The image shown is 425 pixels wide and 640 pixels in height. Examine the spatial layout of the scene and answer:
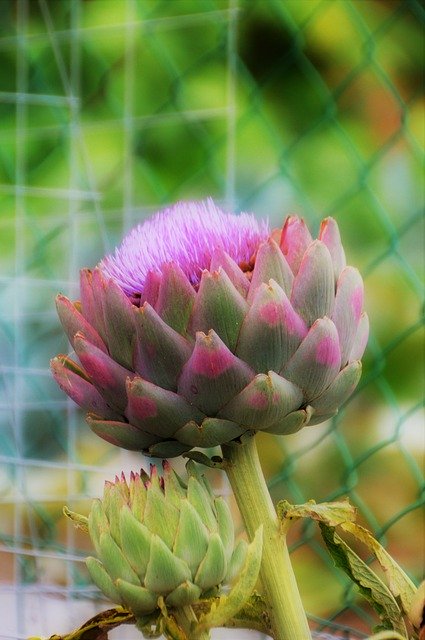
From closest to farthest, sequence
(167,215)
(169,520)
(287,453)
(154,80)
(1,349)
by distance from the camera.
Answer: (169,520), (167,215), (287,453), (1,349), (154,80)

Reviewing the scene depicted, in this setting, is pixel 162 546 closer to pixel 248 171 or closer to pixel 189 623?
pixel 189 623

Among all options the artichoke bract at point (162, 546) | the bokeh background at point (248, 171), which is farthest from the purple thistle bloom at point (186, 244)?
the bokeh background at point (248, 171)

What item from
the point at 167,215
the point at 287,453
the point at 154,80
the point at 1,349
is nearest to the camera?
the point at 167,215

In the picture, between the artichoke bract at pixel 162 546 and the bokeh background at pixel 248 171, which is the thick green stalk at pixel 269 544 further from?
the bokeh background at pixel 248 171

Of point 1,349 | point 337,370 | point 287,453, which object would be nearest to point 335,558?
point 337,370

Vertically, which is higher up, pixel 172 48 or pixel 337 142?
pixel 172 48

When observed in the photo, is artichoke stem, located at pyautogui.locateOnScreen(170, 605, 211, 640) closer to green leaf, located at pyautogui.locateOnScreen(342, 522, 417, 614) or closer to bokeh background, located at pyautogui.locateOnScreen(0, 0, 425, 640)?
green leaf, located at pyautogui.locateOnScreen(342, 522, 417, 614)

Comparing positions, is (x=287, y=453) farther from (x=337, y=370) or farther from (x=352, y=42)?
(x=337, y=370)
